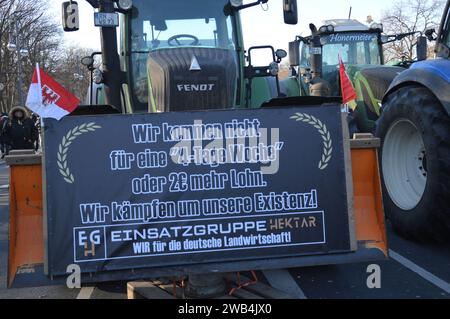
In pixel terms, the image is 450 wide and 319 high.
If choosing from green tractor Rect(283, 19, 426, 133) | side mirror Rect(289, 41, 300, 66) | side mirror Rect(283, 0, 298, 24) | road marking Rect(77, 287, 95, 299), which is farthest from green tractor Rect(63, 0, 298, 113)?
side mirror Rect(289, 41, 300, 66)

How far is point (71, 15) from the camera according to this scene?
18.5 feet

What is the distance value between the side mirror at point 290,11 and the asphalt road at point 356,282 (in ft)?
9.19

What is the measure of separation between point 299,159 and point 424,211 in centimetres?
185

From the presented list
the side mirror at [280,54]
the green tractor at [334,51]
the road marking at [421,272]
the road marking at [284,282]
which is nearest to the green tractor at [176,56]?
the side mirror at [280,54]

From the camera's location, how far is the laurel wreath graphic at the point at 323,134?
350 centimetres

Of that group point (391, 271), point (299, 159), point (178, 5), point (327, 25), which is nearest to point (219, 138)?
point (299, 159)

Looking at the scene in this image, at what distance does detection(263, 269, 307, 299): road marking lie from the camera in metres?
4.18

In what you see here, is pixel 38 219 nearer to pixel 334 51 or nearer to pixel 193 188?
pixel 193 188

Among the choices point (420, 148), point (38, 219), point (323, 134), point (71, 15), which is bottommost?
point (38, 219)

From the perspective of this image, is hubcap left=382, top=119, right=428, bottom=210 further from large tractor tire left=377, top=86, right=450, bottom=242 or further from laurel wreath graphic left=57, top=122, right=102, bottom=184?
laurel wreath graphic left=57, top=122, right=102, bottom=184

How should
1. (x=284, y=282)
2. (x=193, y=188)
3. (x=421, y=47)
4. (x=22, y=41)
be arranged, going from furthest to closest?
(x=22, y=41)
(x=421, y=47)
(x=284, y=282)
(x=193, y=188)

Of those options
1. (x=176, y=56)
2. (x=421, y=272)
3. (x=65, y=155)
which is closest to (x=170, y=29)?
(x=176, y=56)

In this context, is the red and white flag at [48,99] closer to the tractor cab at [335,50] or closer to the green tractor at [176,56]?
the green tractor at [176,56]

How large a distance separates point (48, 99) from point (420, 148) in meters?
3.55
